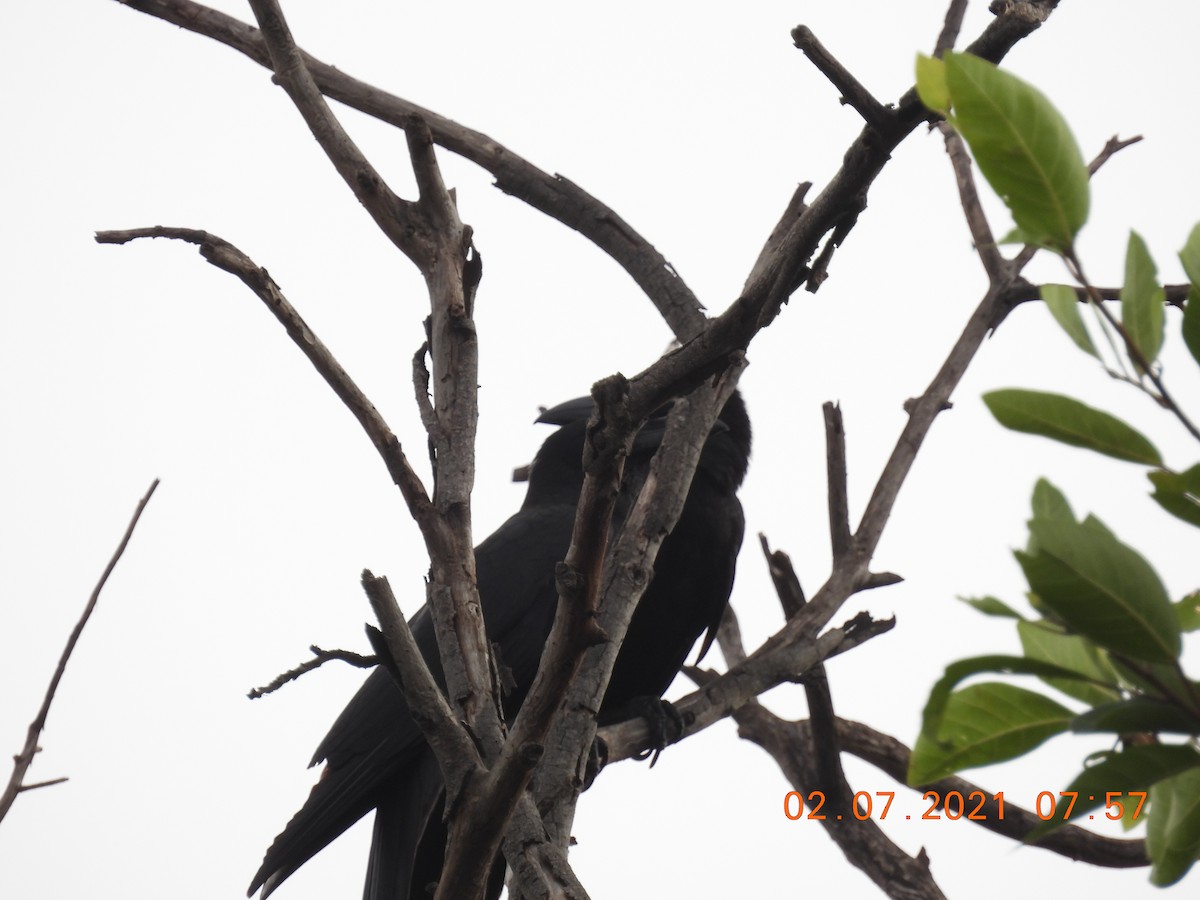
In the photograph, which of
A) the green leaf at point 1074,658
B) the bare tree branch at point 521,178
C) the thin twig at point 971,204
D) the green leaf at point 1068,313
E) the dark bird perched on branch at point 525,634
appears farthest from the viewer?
the thin twig at point 971,204

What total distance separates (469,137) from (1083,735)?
8.55 ft

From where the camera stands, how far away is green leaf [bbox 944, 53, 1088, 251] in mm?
727

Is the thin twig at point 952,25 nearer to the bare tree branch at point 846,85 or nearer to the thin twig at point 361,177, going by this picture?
the thin twig at point 361,177

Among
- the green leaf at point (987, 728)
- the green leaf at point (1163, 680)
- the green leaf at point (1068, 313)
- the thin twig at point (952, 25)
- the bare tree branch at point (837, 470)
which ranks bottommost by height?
the green leaf at point (1163, 680)

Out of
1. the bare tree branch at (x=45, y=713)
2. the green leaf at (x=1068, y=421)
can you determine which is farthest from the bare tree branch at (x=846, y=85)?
the bare tree branch at (x=45, y=713)

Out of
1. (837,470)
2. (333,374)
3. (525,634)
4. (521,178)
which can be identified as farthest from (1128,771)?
(525,634)

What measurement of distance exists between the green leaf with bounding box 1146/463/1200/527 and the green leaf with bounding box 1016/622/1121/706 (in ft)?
0.52

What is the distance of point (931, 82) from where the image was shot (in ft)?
2.52

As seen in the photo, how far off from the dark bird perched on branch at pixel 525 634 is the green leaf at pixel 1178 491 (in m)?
2.28

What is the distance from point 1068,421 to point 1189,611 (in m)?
0.24

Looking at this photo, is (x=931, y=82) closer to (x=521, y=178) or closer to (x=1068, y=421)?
(x=1068, y=421)

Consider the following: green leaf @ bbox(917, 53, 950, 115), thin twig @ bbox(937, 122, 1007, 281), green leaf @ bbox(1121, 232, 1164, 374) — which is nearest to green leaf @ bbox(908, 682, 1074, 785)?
green leaf @ bbox(1121, 232, 1164, 374)

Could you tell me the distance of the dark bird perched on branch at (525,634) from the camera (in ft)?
9.76

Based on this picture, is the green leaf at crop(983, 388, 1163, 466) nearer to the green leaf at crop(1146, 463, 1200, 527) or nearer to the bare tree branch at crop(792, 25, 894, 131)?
the green leaf at crop(1146, 463, 1200, 527)
